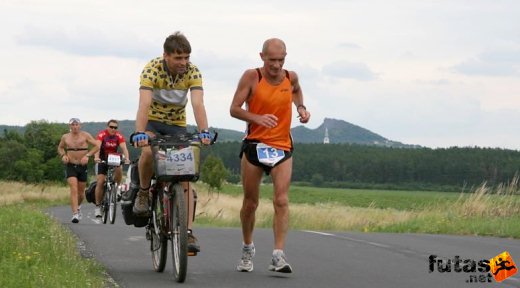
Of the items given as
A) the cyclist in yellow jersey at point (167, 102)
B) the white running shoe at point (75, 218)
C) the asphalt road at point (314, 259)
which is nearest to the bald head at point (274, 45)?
the cyclist in yellow jersey at point (167, 102)

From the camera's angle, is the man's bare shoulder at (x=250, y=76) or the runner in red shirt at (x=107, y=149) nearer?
the man's bare shoulder at (x=250, y=76)

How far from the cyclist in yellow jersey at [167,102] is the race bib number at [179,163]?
19 centimetres

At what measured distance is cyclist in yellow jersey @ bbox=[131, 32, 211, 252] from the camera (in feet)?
30.0

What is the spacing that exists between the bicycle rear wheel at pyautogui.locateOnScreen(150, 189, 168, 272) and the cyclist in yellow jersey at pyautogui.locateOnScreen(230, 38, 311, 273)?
86 centimetres

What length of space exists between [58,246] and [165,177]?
2464 millimetres

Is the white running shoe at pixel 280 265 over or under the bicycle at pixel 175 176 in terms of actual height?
under

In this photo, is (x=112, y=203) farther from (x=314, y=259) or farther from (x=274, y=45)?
(x=274, y=45)

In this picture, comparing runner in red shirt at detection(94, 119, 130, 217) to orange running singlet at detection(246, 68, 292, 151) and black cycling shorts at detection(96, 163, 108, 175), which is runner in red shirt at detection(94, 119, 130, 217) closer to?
black cycling shorts at detection(96, 163, 108, 175)

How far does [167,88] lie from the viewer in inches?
369

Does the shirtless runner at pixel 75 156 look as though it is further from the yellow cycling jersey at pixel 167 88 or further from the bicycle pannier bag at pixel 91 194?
the yellow cycling jersey at pixel 167 88

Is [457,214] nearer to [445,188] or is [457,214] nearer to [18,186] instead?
[18,186]

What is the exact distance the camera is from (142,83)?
925cm

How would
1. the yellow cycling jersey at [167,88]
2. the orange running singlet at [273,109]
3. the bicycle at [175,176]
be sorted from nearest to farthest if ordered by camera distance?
the bicycle at [175,176] < the yellow cycling jersey at [167,88] < the orange running singlet at [273,109]

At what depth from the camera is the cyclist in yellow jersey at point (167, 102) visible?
9.14 m
